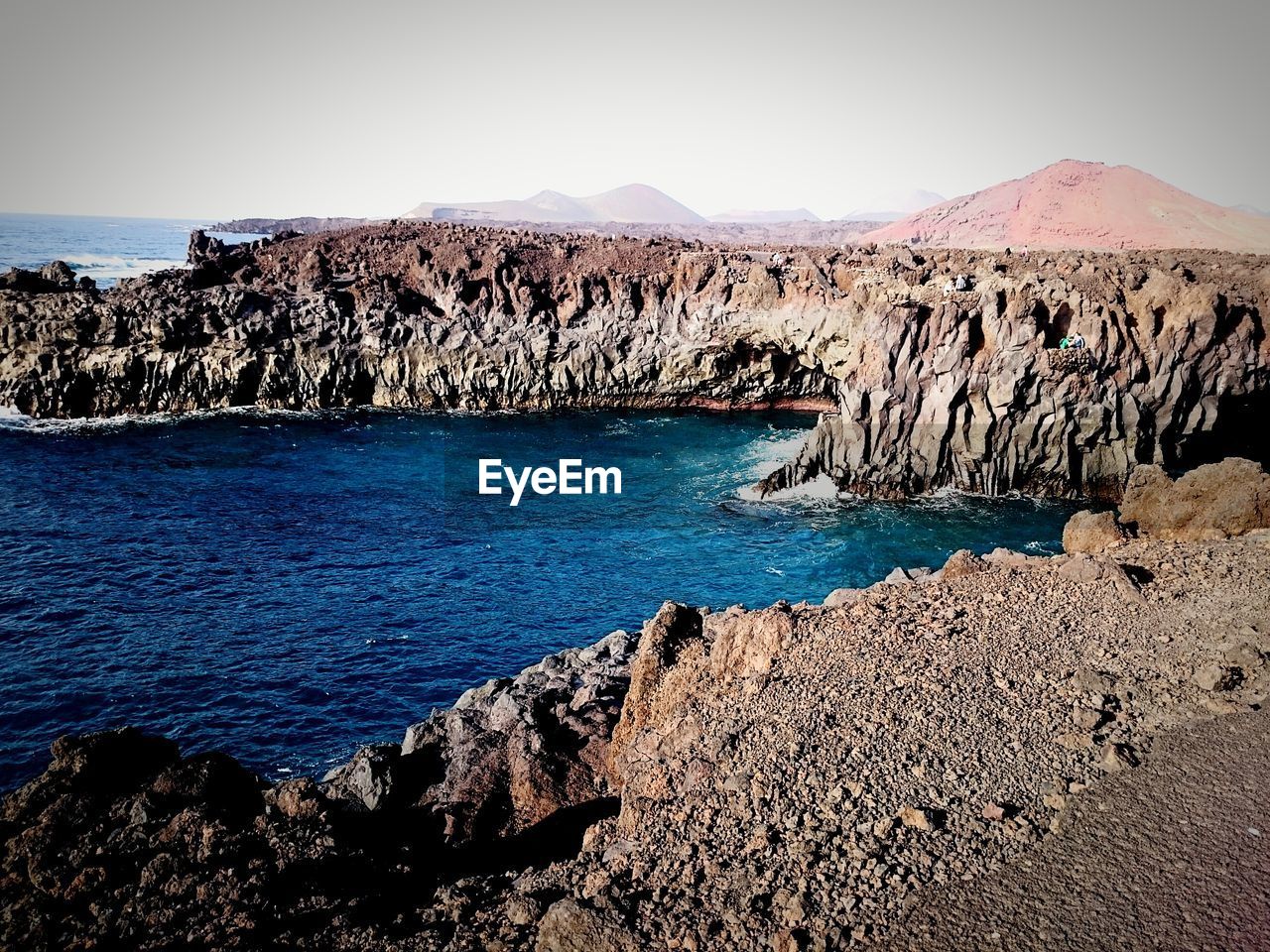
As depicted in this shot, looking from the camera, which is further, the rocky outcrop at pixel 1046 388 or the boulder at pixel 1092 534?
the rocky outcrop at pixel 1046 388

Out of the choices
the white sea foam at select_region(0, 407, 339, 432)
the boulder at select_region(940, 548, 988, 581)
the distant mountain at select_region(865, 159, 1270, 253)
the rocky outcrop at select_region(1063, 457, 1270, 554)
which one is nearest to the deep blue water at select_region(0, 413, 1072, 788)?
the white sea foam at select_region(0, 407, 339, 432)

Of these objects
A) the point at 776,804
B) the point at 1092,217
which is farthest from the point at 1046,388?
the point at 1092,217

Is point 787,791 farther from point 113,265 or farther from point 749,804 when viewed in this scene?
point 113,265

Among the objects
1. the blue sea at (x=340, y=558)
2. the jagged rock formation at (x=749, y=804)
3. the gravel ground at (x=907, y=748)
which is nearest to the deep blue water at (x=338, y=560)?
the blue sea at (x=340, y=558)

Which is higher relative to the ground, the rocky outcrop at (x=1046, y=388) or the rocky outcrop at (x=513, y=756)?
the rocky outcrop at (x=1046, y=388)

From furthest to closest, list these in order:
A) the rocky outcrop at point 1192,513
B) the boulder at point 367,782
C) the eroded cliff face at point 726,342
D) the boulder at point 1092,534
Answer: the eroded cliff face at point 726,342
the rocky outcrop at point 1192,513
the boulder at point 1092,534
the boulder at point 367,782

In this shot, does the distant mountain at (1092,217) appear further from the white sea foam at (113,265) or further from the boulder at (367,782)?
the white sea foam at (113,265)

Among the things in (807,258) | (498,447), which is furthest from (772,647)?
(807,258)
